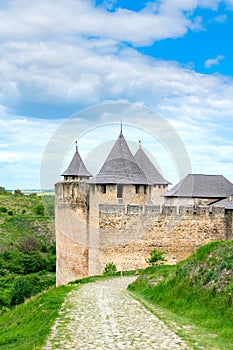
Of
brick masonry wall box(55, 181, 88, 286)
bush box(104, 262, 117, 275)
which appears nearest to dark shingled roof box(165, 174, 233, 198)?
brick masonry wall box(55, 181, 88, 286)

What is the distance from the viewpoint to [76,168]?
2319 cm

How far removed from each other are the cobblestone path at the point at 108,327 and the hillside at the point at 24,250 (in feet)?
39.3

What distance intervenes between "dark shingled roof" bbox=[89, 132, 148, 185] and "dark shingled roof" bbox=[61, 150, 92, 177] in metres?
4.26

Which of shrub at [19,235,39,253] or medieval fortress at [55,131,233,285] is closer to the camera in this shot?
medieval fortress at [55,131,233,285]

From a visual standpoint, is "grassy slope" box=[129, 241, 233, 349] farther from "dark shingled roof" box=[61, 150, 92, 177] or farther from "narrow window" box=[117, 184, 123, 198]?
"dark shingled roof" box=[61, 150, 92, 177]

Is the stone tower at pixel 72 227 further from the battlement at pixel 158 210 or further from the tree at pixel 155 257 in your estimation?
the tree at pixel 155 257

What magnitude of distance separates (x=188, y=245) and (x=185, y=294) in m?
9.46

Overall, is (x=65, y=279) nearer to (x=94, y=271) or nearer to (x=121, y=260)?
(x=94, y=271)

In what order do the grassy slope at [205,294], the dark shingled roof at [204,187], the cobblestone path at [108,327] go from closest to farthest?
the cobblestone path at [108,327], the grassy slope at [205,294], the dark shingled roof at [204,187]

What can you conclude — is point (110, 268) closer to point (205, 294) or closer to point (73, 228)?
point (73, 228)

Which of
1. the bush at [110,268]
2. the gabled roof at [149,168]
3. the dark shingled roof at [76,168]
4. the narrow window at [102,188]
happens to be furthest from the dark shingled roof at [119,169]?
the gabled roof at [149,168]

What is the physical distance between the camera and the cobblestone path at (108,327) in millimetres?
5988

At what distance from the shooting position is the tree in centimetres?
1780

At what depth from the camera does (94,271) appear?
18.7 metres
